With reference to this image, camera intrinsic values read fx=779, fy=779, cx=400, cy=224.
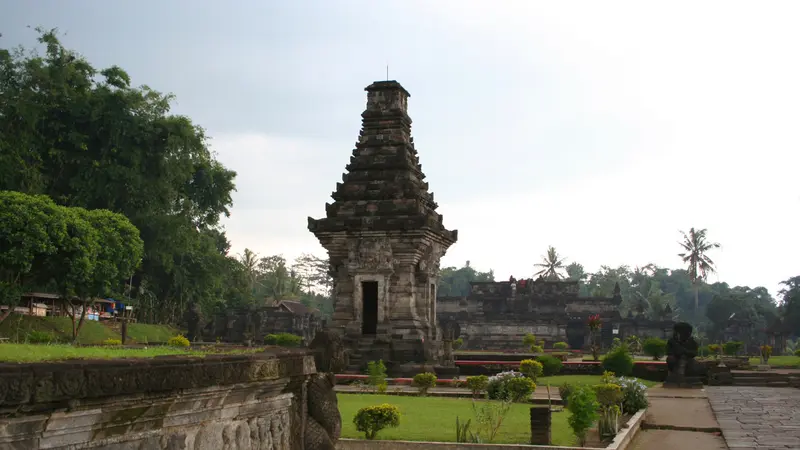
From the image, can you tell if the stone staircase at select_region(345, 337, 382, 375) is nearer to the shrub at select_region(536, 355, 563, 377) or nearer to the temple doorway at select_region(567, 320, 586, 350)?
the shrub at select_region(536, 355, 563, 377)

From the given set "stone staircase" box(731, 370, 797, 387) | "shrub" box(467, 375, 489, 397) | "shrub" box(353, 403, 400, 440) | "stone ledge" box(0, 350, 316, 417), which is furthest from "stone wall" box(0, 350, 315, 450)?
"stone staircase" box(731, 370, 797, 387)

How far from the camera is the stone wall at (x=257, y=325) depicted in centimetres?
4234

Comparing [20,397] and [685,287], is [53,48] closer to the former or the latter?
[20,397]

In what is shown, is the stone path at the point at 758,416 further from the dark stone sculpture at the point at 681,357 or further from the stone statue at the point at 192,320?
the stone statue at the point at 192,320

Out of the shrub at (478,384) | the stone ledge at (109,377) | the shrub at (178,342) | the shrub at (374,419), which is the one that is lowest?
the shrub at (374,419)

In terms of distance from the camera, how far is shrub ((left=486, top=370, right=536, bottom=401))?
50.5 ft

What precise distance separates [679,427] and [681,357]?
1035 cm

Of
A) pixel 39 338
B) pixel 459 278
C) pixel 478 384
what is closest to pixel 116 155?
pixel 39 338

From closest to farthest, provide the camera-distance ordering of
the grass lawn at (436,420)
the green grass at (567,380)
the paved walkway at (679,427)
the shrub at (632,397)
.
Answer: the grass lawn at (436,420)
the paved walkway at (679,427)
the shrub at (632,397)
the green grass at (567,380)

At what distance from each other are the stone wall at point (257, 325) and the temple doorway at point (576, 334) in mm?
16909

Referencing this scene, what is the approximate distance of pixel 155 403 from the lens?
3.72 meters

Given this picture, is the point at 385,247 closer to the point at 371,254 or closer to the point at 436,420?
the point at 371,254

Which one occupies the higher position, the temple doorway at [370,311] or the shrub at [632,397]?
the temple doorway at [370,311]

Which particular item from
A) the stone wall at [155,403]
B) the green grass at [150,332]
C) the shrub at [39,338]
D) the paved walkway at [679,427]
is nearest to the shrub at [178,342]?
the stone wall at [155,403]
